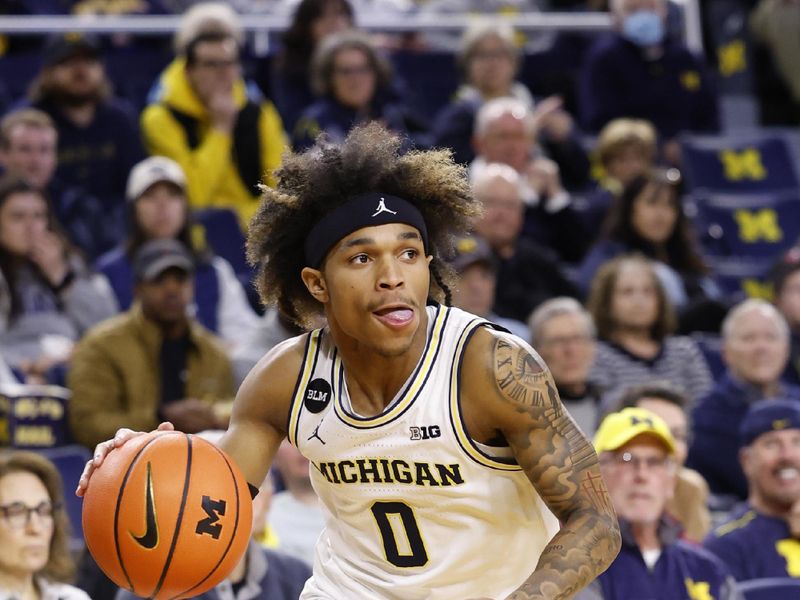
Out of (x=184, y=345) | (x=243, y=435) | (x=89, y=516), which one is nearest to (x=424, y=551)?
(x=243, y=435)

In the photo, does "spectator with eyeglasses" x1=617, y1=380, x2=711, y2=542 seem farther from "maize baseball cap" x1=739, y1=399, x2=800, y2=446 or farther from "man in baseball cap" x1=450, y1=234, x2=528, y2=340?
"man in baseball cap" x1=450, y1=234, x2=528, y2=340

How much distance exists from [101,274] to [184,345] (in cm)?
97

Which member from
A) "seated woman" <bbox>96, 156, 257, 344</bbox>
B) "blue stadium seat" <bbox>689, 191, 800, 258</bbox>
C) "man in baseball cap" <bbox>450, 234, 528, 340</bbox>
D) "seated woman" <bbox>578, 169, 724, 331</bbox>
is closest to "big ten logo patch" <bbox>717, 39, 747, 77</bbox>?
"blue stadium seat" <bbox>689, 191, 800, 258</bbox>

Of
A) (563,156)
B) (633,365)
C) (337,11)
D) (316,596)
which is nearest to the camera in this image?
(316,596)

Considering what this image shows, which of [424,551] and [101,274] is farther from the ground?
[101,274]

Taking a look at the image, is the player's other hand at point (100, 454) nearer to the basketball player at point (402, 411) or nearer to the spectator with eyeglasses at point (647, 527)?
the basketball player at point (402, 411)

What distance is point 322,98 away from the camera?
9.16 m

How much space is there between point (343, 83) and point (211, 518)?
539 centimetres

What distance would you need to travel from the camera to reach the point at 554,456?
12.8 ft

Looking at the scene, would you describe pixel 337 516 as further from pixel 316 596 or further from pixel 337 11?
pixel 337 11

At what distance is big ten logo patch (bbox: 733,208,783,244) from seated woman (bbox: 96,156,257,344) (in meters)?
3.43

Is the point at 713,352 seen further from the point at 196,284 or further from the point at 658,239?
the point at 196,284

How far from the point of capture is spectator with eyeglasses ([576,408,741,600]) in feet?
19.3

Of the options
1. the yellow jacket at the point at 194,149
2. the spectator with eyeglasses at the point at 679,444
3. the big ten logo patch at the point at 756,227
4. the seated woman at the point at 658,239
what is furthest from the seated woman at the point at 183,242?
the big ten logo patch at the point at 756,227
